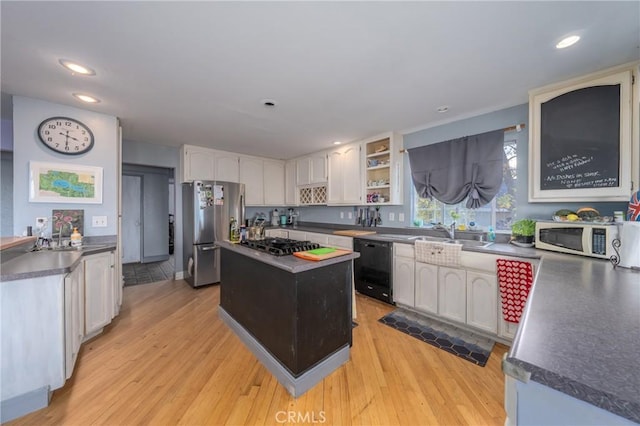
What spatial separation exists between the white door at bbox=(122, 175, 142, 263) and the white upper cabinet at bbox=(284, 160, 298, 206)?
3.31 m

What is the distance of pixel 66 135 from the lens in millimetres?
2477

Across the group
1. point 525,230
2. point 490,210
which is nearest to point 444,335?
point 525,230

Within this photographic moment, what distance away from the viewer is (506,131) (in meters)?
2.59

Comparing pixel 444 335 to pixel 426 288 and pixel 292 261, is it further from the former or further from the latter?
pixel 292 261

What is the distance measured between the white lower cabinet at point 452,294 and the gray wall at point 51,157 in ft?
12.3

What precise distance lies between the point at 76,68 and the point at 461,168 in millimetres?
3793

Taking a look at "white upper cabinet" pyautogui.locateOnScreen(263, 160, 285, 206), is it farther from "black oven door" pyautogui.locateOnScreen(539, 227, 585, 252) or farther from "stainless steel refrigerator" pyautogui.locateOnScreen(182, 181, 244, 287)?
"black oven door" pyautogui.locateOnScreen(539, 227, 585, 252)

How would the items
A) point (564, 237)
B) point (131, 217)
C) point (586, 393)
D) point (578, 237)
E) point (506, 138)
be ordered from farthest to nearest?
point (131, 217), point (506, 138), point (564, 237), point (578, 237), point (586, 393)

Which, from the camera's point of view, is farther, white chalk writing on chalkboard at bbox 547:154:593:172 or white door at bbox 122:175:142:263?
white door at bbox 122:175:142:263

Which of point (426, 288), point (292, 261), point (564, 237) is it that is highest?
point (564, 237)

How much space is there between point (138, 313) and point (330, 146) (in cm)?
357

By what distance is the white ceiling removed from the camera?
1.31m

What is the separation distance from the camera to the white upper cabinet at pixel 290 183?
493 centimetres

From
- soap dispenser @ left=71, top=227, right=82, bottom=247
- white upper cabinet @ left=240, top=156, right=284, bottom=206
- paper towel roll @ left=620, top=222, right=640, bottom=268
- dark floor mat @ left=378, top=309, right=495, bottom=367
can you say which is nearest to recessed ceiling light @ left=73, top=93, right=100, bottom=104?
soap dispenser @ left=71, top=227, right=82, bottom=247
